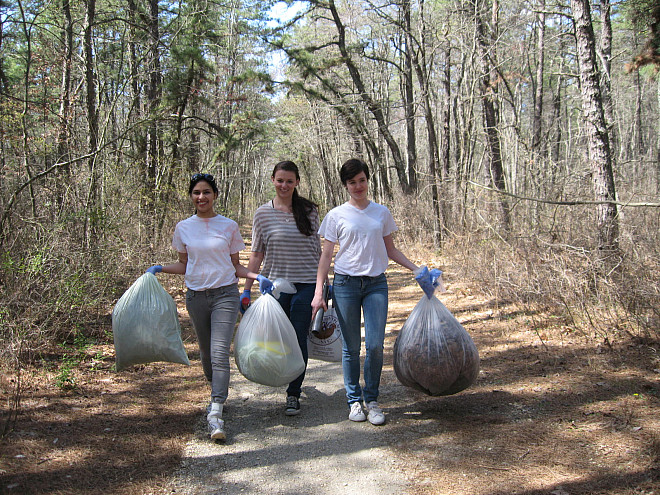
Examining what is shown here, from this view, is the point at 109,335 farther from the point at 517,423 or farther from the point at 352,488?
the point at 517,423

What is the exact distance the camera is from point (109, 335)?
5844 millimetres

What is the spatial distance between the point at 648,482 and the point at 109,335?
525cm

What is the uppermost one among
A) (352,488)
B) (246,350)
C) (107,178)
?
(107,178)

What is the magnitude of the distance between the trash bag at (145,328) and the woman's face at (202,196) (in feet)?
2.06

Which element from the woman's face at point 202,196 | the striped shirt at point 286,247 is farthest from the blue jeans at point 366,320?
the woman's face at point 202,196

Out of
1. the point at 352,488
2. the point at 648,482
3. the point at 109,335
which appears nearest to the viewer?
the point at 648,482

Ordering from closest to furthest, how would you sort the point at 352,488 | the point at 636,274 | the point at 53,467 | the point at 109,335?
the point at 352,488
the point at 53,467
the point at 636,274
the point at 109,335

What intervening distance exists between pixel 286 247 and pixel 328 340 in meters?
0.79

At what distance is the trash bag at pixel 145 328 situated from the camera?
3.62 m

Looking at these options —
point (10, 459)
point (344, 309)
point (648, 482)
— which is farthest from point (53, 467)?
point (648, 482)

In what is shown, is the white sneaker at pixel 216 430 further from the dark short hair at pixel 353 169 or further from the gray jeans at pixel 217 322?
the dark short hair at pixel 353 169

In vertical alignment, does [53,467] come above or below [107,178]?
below

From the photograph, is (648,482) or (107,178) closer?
(648,482)

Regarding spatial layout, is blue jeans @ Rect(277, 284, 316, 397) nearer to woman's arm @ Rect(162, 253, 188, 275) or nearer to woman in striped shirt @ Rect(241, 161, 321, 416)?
woman in striped shirt @ Rect(241, 161, 321, 416)
